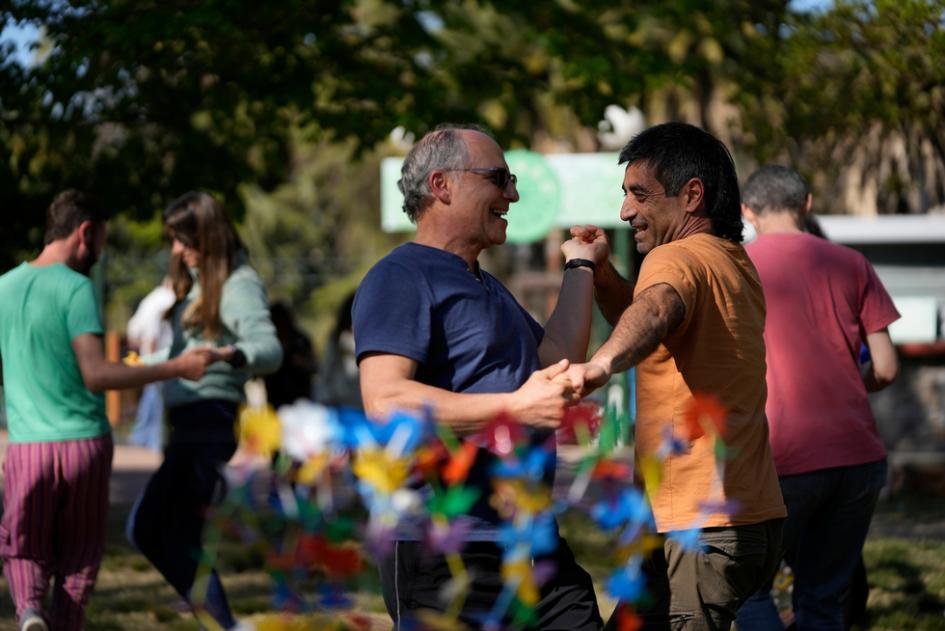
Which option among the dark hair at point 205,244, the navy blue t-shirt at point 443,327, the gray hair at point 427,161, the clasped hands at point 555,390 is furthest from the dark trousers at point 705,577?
the dark hair at point 205,244

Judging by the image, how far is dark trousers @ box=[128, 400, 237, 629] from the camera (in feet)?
19.4

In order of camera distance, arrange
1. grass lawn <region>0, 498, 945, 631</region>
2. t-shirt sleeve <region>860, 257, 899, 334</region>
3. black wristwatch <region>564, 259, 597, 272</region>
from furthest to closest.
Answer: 1. grass lawn <region>0, 498, 945, 631</region>
2. t-shirt sleeve <region>860, 257, 899, 334</region>
3. black wristwatch <region>564, 259, 597, 272</region>

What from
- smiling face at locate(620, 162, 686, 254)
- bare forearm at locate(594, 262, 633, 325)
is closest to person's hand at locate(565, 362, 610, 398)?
smiling face at locate(620, 162, 686, 254)

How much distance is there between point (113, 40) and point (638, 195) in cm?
482

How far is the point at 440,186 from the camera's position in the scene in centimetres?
361

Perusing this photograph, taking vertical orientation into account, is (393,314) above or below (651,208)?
below

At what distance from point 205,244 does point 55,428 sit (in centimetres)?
99

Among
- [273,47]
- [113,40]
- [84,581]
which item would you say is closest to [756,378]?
[84,581]

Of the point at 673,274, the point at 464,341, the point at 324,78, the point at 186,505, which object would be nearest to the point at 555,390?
the point at 464,341

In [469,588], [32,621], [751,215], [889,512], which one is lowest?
[889,512]

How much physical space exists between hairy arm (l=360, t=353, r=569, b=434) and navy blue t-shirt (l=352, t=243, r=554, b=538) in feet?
0.13

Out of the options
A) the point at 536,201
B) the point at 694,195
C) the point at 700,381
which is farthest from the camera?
the point at 536,201

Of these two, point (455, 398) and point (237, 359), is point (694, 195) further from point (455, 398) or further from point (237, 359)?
point (237, 359)

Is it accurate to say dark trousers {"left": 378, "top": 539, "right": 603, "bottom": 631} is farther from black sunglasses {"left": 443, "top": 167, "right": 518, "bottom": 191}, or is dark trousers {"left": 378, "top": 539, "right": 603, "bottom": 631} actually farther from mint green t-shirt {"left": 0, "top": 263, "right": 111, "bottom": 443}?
mint green t-shirt {"left": 0, "top": 263, "right": 111, "bottom": 443}
